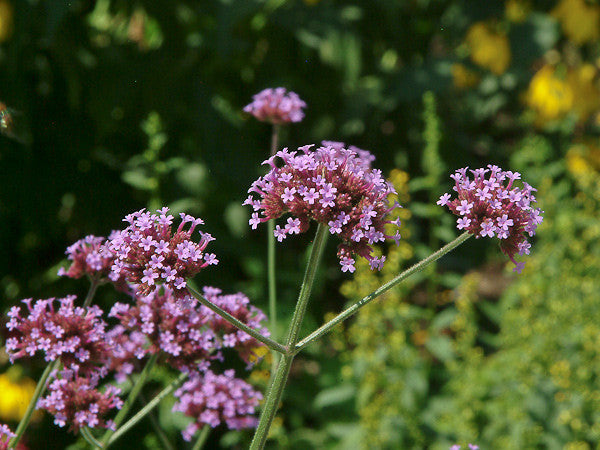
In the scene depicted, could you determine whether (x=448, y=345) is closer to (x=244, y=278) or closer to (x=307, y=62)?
(x=244, y=278)

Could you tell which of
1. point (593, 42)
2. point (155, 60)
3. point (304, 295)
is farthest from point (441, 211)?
point (304, 295)

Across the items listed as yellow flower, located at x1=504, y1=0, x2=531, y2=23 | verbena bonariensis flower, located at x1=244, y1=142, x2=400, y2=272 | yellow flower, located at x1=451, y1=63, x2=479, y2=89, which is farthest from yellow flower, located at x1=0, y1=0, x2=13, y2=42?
yellow flower, located at x1=504, y1=0, x2=531, y2=23

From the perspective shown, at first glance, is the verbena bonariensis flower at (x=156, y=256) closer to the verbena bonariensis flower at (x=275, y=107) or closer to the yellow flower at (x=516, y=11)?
the verbena bonariensis flower at (x=275, y=107)

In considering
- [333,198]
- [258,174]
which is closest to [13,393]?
[258,174]

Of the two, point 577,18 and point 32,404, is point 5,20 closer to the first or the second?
point 32,404

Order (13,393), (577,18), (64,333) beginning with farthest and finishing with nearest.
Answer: (577,18) < (13,393) < (64,333)

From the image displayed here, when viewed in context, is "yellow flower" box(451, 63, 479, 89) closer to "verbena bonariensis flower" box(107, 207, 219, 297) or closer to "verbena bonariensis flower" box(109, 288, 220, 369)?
"verbena bonariensis flower" box(109, 288, 220, 369)
